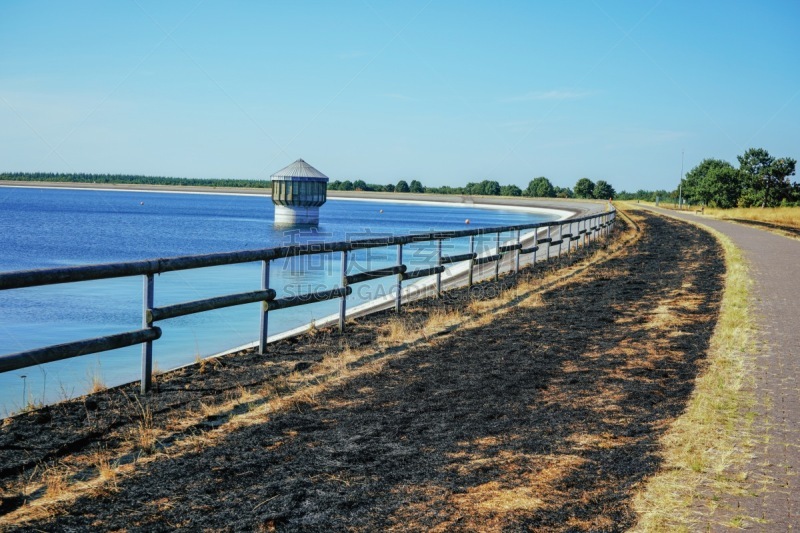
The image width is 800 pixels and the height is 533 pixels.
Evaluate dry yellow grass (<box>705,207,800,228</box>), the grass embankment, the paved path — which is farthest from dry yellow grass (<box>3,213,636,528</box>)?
dry yellow grass (<box>705,207,800,228</box>)

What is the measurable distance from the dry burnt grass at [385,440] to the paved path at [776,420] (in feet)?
2.26

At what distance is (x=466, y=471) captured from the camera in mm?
5156

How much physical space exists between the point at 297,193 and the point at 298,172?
9.97 feet

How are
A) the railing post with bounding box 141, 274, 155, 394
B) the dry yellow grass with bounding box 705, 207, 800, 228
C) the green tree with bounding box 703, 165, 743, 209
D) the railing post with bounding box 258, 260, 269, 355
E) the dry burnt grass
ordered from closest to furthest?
the dry burnt grass
the railing post with bounding box 141, 274, 155, 394
the railing post with bounding box 258, 260, 269, 355
the dry yellow grass with bounding box 705, 207, 800, 228
the green tree with bounding box 703, 165, 743, 209

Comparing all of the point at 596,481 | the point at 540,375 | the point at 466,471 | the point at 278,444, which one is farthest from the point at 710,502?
the point at 540,375

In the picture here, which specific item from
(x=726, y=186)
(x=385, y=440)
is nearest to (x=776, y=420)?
(x=385, y=440)

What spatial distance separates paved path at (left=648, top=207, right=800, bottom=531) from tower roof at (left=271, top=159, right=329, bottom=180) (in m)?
91.3

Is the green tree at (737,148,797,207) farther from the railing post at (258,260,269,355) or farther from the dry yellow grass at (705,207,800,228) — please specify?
the railing post at (258,260,269,355)

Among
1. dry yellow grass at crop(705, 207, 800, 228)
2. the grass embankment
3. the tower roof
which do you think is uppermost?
the tower roof

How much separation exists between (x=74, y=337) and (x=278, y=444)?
13740 mm

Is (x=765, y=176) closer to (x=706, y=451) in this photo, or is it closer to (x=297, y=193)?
(x=297, y=193)

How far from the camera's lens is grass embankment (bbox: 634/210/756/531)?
446 centimetres

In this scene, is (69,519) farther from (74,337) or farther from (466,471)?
(74,337)

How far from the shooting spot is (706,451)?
18.2ft
